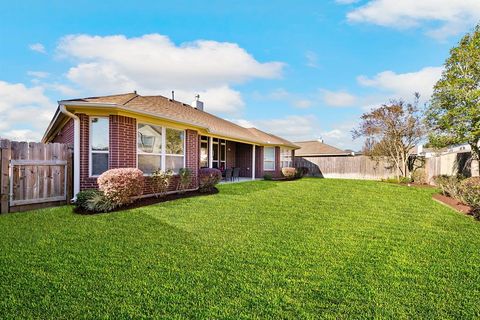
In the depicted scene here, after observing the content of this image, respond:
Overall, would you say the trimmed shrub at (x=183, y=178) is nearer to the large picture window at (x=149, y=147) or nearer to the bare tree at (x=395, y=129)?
the large picture window at (x=149, y=147)

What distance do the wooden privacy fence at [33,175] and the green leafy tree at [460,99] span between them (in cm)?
1551

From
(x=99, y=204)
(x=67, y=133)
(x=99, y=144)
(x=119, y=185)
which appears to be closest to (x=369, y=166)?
(x=119, y=185)

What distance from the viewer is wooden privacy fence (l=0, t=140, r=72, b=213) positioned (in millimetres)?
6895

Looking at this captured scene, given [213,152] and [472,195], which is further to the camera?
[213,152]

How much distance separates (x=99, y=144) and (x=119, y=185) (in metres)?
1.97

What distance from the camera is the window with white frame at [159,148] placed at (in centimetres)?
929

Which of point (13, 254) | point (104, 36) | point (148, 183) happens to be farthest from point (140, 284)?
point (104, 36)

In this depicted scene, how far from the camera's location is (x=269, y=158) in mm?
20844

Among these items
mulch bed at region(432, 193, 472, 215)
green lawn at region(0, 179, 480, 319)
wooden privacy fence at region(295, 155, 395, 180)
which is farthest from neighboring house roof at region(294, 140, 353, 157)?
green lawn at region(0, 179, 480, 319)

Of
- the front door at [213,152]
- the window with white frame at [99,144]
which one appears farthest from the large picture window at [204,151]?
the window with white frame at [99,144]

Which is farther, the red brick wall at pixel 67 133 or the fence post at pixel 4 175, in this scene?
the red brick wall at pixel 67 133

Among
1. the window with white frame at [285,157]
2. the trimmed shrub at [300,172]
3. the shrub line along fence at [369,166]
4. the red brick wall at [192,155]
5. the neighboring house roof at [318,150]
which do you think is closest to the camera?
the red brick wall at [192,155]

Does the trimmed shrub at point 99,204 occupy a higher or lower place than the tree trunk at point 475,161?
lower

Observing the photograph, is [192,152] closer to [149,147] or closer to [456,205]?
[149,147]
